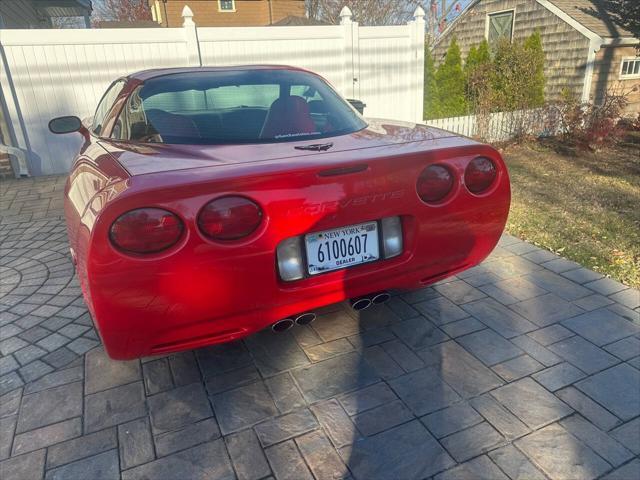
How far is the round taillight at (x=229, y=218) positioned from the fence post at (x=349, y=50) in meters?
8.28

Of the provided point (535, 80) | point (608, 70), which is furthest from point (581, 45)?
point (535, 80)

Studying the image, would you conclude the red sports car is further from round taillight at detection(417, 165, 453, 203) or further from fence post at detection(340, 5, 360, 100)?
fence post at detection(340, 5, 360, 100)

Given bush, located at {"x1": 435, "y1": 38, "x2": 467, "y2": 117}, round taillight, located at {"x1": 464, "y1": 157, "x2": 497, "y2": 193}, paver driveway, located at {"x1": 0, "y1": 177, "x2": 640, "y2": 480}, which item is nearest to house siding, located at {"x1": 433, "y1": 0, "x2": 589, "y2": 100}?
bush, located at {"x1": 435, "y1": 38, "x2": 467, "y2": 117}

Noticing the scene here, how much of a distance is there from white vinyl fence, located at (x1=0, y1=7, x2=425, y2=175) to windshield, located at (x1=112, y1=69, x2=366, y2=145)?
18.5 feet

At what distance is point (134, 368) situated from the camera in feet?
8.41

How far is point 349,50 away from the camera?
Answer: 941cm

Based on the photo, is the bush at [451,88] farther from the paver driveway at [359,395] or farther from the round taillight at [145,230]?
the round taillight at [145,230]

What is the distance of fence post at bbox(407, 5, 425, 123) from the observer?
977 centimetres

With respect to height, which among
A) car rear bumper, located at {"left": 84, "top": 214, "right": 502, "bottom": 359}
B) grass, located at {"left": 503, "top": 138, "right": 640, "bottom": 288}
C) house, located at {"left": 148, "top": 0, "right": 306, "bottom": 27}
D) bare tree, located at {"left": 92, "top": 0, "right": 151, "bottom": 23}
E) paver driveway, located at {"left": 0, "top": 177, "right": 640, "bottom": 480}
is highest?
bare tree, located at {"left": 92, "top": 0, "right": 151, "bottom": 23}

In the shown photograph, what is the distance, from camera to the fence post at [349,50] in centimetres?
926

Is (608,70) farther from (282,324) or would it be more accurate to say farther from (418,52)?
(282,324)

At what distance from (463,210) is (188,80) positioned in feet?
6.19

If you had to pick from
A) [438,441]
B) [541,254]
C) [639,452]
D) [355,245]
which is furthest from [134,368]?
[541,254]

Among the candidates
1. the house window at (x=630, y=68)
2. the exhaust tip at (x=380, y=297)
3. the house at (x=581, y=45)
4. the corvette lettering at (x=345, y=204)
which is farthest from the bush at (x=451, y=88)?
the corvette lettering at (x=345, y=204)
